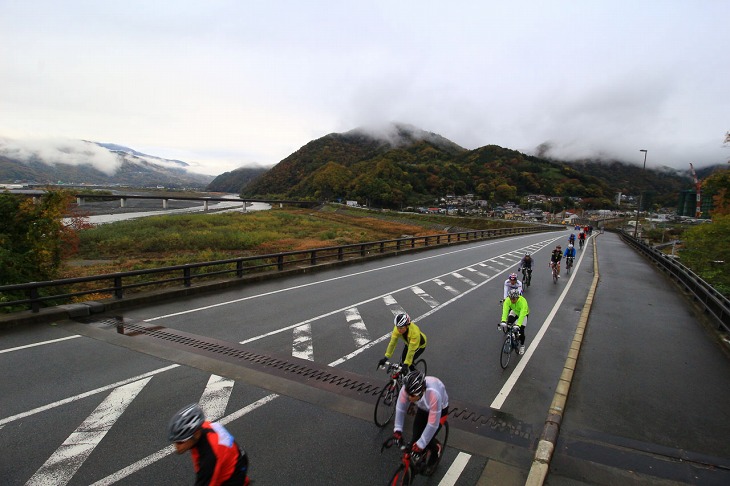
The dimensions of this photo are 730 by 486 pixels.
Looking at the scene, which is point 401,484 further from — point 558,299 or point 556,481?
point 558,299

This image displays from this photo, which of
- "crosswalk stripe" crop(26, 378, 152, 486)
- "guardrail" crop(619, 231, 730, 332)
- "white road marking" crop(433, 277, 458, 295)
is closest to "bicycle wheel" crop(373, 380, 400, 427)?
"crosswalk stripe" crop(26, 378, 152, 486)

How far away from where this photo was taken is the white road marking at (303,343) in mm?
8125

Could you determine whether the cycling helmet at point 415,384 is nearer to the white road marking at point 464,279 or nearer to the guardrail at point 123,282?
the guardrail at point 123,282

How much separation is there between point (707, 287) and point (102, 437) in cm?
1672

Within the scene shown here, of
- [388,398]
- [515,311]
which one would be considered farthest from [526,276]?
[388,398]

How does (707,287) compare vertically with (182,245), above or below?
above

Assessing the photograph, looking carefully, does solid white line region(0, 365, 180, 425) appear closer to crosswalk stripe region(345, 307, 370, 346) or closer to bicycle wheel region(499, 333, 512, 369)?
crosswalk stripe region(345, 307, 370, 346)

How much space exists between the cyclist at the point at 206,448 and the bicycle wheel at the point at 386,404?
276 cm

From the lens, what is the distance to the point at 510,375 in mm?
7582

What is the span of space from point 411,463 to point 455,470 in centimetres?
80

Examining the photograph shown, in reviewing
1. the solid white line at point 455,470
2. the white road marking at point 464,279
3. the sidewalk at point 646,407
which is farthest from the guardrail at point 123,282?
the sidewalk at point 646,407

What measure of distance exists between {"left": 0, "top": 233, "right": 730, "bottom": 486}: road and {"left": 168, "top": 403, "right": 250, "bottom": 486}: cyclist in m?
1.38

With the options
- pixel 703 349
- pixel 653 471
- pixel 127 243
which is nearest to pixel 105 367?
pixel 653 471

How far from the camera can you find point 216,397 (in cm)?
620
